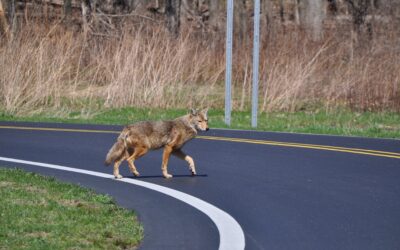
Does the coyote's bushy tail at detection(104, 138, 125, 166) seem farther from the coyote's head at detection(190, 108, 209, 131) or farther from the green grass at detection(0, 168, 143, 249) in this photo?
the coyote's head at detection(190, 108, 209, 131)

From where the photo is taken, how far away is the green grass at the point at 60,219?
29.0ft

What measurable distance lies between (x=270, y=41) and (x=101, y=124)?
835 centimetres

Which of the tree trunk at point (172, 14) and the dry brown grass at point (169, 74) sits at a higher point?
the tree trunk at point (172, 14)

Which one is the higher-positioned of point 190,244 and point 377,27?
point 377,27

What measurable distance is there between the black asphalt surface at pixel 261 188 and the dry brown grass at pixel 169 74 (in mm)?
6155

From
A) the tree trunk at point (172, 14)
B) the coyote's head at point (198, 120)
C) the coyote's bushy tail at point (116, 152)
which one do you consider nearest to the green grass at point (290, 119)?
the coyote's head at point (198, 120)

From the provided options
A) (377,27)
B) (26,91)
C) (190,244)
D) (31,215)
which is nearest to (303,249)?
(190,244)

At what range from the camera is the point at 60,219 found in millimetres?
9961

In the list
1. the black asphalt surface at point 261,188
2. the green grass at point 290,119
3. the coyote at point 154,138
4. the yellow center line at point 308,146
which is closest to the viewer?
the black asphalt surface at point 261,188

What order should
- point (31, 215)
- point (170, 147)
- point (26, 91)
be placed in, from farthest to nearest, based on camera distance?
point (26, 91)
point (170, 147)
point (31, 215)

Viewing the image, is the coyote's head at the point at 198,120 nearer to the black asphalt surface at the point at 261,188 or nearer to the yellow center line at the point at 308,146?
the black asphalt surface at the point at 261,188

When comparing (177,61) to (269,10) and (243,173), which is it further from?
(269,10)

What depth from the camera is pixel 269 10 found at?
4734 centimetres

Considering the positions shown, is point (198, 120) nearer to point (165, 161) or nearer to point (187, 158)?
point (187, 158)
